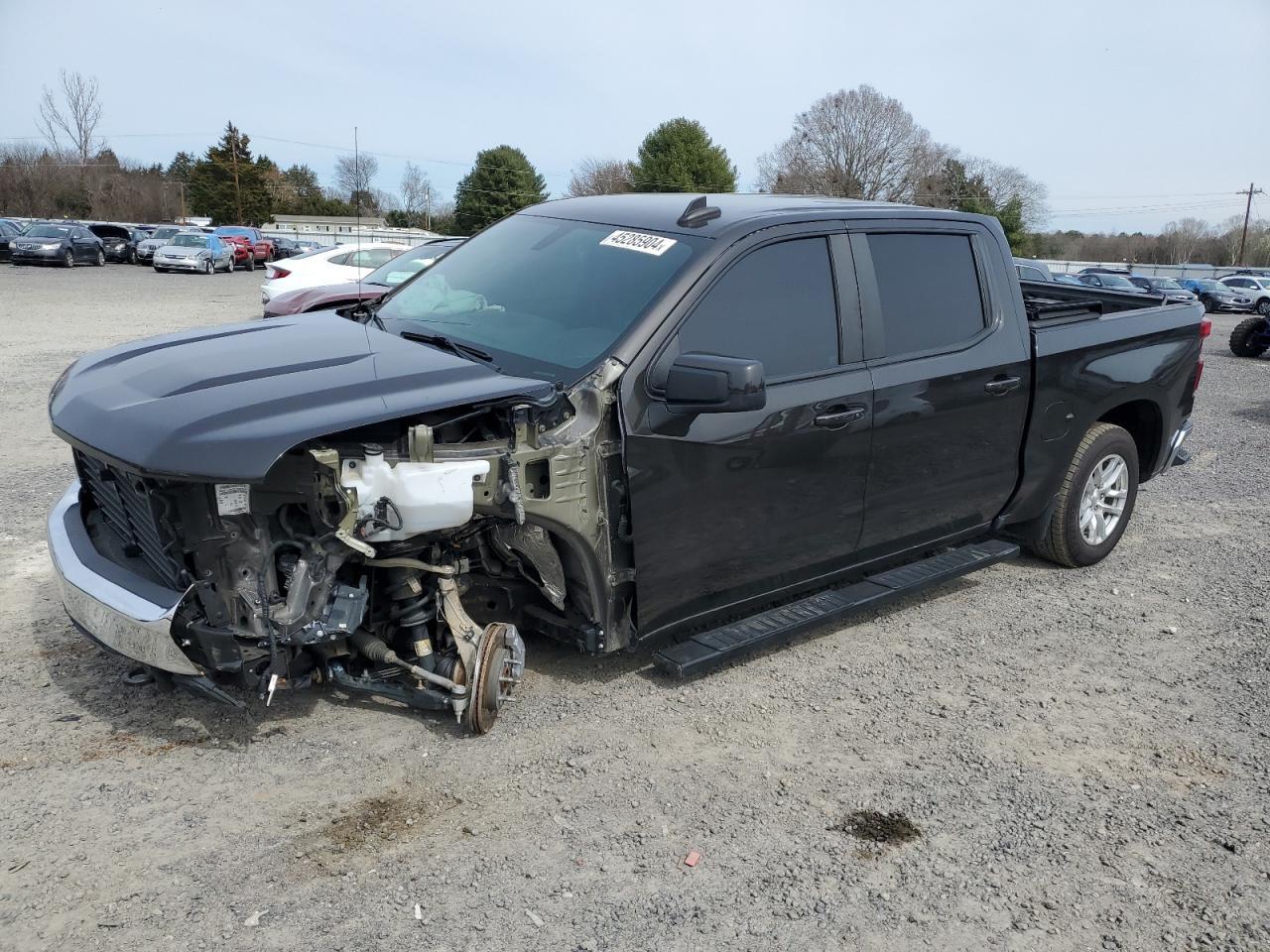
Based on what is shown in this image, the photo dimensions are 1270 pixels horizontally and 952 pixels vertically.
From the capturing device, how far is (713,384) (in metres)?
3.40

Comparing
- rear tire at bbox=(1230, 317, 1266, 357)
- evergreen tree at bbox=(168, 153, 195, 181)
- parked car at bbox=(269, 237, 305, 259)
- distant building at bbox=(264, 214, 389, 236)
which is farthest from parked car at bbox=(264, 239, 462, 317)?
evergreen tree at bbox=(168, 153, 195, 181)

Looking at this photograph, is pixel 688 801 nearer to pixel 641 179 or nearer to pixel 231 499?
pixel 231 499

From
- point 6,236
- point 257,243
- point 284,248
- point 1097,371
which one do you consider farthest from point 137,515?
point 284,248

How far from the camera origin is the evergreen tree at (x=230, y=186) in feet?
196

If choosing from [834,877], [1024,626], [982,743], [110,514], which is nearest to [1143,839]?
[982,743]

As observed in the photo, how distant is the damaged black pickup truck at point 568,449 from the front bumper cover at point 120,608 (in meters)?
0.01

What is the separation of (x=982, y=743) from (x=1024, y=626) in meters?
1.32

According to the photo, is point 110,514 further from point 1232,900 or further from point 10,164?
point 10,164

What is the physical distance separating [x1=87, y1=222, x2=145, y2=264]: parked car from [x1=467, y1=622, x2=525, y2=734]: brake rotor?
37.8 metres

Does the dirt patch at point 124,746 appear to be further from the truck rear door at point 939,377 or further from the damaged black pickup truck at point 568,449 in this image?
the truck rear door at point 939,377

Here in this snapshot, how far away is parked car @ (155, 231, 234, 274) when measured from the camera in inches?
1280

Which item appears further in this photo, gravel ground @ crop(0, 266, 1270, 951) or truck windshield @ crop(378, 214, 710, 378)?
truck windshield @ crop(378, 214, 710, 378)

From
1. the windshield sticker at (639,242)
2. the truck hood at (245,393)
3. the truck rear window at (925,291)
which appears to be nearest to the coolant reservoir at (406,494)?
the truck hood at (245,393)

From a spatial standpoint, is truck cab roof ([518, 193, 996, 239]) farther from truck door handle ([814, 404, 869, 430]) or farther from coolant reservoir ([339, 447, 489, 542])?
coolant reservoir ([339, 447, 489, 542])
